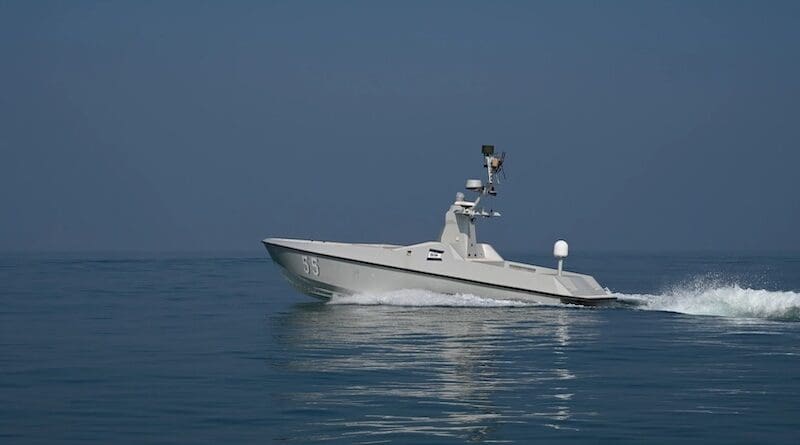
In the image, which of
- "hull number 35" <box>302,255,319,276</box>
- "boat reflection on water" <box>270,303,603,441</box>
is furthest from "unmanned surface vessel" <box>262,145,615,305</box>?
"boat reflection on water" <box>270,303,603,441</box>

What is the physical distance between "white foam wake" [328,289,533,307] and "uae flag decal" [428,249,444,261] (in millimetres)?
1128

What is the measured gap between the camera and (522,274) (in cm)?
3722

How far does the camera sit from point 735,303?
3697cm

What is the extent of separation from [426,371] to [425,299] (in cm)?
1608

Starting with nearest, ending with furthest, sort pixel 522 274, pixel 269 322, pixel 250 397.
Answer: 1. pixel 250 397
2. pixel 269 322
3. pixel 522 274

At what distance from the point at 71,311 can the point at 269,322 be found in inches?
314

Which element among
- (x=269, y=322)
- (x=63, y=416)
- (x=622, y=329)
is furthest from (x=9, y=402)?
(x=622, y=329)

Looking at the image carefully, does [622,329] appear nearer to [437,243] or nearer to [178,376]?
[437,243]

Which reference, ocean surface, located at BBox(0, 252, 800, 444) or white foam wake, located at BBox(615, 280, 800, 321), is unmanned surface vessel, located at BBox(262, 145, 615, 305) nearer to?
ocean surface, located at BBox(0, 252, 800, 444)

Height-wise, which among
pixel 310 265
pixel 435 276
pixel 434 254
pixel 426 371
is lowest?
pixel 426 371

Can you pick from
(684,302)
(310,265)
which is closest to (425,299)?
(310,265)

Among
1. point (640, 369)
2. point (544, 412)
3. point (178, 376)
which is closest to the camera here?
point (544, 412)

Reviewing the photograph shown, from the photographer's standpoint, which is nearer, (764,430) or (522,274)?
(764,430)

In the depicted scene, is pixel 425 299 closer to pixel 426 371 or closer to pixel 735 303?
pixel 735 303
